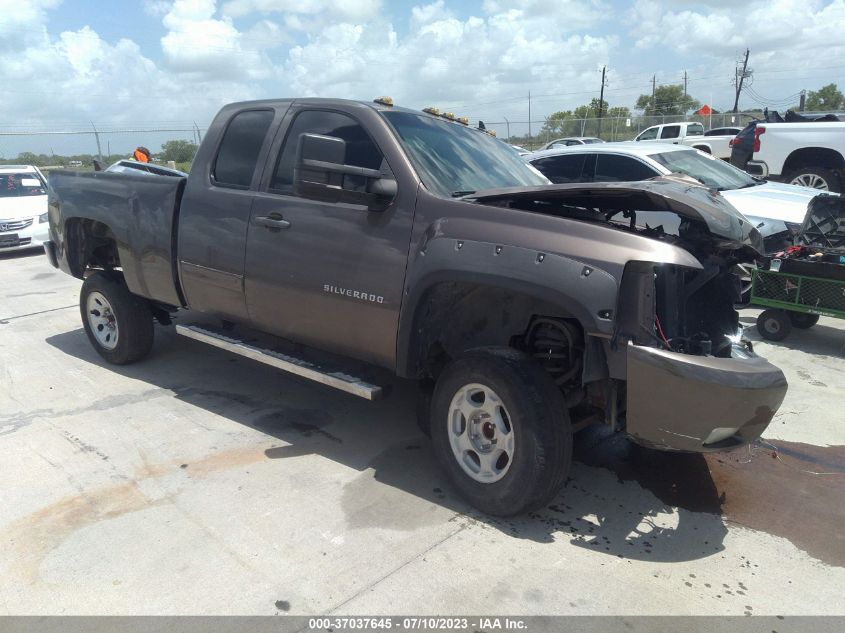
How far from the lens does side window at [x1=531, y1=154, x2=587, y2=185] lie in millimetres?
8609

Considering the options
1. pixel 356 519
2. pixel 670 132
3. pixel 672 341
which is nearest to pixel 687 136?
pixel 670 132

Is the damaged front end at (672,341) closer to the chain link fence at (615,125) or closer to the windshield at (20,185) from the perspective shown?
the windshield at (20,185)

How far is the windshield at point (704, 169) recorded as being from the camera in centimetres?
794

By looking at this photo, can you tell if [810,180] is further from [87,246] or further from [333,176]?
[87,246]

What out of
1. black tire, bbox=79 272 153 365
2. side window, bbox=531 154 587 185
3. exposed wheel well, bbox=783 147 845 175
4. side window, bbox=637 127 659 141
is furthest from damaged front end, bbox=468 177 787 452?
side window, bbox=637 127 659 141

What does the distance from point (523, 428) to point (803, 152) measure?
11466 millimetres

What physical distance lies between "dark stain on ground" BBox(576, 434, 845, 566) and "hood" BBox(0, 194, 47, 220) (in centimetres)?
1174

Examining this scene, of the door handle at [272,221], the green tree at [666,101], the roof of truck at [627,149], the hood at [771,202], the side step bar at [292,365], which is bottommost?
the side step bar at [292,365]

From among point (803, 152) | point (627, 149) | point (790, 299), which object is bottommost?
point (790, 299)

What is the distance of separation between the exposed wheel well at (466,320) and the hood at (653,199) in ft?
1.66

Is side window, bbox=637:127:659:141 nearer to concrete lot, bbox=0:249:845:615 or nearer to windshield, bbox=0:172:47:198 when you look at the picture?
windshield, bbox=0:172:47:198

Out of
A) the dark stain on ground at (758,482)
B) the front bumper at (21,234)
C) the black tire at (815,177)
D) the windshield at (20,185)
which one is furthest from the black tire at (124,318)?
the black tire at (815,177)

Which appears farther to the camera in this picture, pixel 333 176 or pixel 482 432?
pixel 333 176

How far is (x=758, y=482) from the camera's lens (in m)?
3.77
